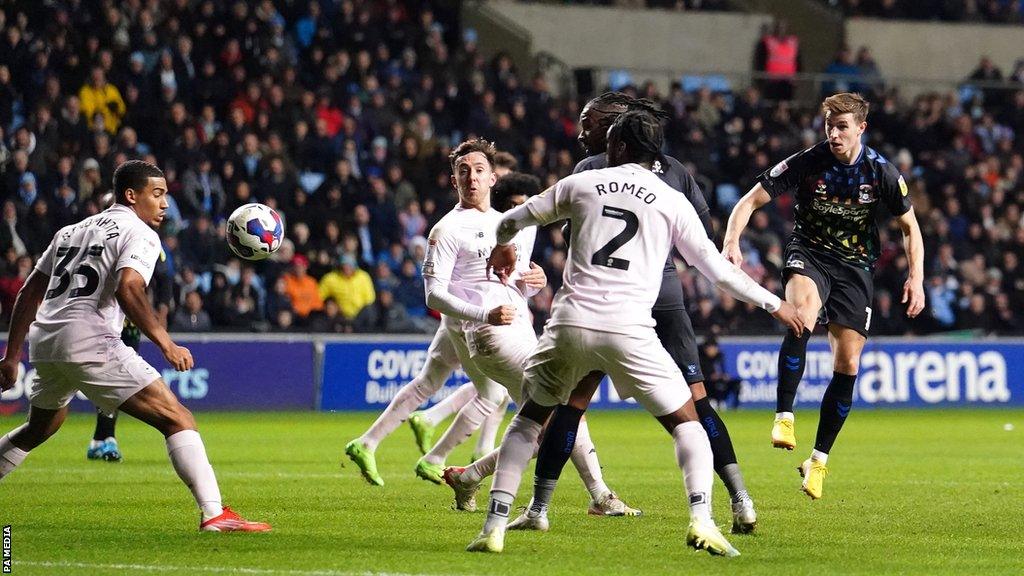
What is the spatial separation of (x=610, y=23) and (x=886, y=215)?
6.66m

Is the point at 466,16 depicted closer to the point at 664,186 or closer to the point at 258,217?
the point at 258,217

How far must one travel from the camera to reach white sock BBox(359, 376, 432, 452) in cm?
1091

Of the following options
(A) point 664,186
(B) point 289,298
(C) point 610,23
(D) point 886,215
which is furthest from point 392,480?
(C) point 610,23

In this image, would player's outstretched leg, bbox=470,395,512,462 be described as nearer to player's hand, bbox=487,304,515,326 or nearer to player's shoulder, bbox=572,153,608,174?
player's shoulder, bbox=572,153,608,174

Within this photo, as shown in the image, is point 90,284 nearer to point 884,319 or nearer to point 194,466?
point 194,466

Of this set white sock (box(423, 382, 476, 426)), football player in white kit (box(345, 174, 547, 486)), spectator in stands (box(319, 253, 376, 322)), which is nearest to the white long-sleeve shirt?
football player in white kit (box(345, 174, 547, 486))

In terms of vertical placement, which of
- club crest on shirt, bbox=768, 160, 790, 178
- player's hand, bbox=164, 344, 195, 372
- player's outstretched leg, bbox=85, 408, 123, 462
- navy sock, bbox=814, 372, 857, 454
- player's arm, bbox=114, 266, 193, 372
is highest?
club crest on shirt, bbox=768, 160, 790, 178

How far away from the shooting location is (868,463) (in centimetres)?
1427

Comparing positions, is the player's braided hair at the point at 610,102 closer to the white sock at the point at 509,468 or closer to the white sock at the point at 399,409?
the white sock at the point at 509,468

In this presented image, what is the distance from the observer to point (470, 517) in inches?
374

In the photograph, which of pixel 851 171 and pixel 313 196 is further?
pixel 313 196

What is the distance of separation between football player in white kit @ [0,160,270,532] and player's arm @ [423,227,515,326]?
1588 mm

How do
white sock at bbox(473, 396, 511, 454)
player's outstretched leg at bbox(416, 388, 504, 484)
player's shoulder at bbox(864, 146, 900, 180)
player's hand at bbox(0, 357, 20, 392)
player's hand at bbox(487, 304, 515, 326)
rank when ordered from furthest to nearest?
white sock at bbox(473, 396, 511, 454), player's outstretched leg at bbox(416, 388, 504, 484), player's shoulder at bbox(864, 146, 900, 180), player's hand at bbox(0, 357, 20, 392), player's hand at bbox(487, 304, 515, 326)

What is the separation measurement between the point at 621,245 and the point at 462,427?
3389mm
